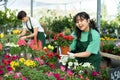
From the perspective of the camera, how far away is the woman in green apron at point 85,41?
3016 mm

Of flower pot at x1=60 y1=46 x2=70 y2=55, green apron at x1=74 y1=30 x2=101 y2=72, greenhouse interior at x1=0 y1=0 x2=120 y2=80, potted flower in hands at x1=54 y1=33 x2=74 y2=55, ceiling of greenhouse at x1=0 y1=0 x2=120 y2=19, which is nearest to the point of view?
greenhouse interior at x1=0 y1=0 x2=120 y2=80

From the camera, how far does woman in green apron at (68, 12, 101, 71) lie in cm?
302

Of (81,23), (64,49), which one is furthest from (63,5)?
(81,23)

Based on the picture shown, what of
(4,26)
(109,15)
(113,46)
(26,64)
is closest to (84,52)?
(26,64)

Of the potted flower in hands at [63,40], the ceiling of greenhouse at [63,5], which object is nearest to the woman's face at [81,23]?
the potted flower in hands at [63,40]

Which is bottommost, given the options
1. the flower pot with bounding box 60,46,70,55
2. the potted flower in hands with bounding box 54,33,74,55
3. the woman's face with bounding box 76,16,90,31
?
the flower pot with bounding box 60,46,70,55

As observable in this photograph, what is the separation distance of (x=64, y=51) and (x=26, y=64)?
9.57 ft

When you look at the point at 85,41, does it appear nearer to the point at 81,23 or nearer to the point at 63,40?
the point at 81,23

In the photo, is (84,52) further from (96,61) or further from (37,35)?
(37,35)

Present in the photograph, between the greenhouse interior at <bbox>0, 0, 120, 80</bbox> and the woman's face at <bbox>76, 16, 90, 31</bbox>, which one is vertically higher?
the woman's face at <bbox>76, 16, 90, 31</bbox>

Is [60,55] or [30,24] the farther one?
[30,24]

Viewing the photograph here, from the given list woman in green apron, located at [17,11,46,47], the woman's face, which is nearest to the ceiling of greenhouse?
woman in green apron, located at [17,11,46,47]

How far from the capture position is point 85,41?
10.3 feet

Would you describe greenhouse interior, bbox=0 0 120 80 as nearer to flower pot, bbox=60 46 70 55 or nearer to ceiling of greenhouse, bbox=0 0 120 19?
flower pot, bbox=60 46 70 55
